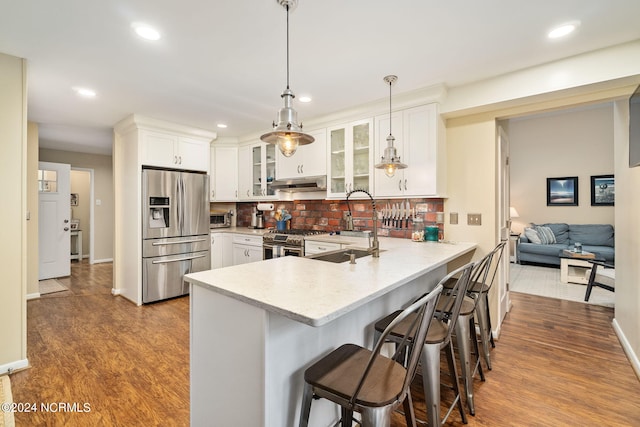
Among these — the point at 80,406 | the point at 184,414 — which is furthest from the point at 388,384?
the point at 80,406

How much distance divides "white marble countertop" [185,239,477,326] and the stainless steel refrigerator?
8.59 feet

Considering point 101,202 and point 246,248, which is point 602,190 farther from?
point 101,202

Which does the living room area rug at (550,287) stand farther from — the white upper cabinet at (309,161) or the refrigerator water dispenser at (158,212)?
the refrigerator water dispenser at (158,212)

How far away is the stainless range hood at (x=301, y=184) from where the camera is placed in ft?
12.6

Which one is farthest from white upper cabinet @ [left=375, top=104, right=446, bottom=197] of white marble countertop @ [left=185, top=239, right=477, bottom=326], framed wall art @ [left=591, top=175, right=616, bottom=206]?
framed wall art @ [left=591, top=175, right=616, bottom=206]

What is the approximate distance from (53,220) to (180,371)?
16.3 feet

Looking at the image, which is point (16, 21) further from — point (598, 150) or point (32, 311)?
point (598, 150)

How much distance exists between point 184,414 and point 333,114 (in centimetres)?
324

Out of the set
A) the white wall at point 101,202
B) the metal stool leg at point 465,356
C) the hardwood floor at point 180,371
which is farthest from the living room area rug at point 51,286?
the metal stool leg at point 465,356

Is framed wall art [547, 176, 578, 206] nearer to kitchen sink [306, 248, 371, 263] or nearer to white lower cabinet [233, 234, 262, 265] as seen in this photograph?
kitchen sink [306, 248, 371, 263]

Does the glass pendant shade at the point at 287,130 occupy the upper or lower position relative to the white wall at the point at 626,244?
upper

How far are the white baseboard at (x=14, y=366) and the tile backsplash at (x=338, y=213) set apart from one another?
3.14 m

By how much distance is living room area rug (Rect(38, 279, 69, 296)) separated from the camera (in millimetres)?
4438

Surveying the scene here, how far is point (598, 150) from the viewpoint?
6016 millimetres
